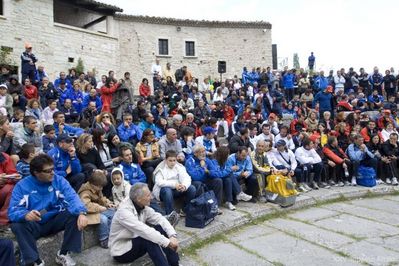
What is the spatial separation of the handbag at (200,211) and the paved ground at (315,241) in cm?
37

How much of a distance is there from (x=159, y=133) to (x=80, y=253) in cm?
445

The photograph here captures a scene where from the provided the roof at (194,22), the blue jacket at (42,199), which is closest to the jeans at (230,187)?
the blue jacket at (42,199)

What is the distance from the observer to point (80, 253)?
430 centimetres

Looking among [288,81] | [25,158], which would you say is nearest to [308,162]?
[25,158]

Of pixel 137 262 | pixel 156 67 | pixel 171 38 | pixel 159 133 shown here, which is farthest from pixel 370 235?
pixel 171 38

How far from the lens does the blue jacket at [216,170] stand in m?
6.11

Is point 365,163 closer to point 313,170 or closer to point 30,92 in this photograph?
point 313,170

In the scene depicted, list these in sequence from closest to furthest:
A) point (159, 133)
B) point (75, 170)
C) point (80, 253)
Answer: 1. point (80, 253)
2. point (75, 170)
3. point (159, 133)

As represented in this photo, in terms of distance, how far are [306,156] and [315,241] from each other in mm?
3195

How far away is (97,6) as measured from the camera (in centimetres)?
2233

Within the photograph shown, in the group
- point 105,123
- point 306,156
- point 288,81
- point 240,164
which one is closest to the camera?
point 240,164

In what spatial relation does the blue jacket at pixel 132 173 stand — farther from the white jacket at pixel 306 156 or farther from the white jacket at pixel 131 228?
the white jacket at pixel 306 156

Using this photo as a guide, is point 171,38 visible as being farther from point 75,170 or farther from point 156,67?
point 75,170

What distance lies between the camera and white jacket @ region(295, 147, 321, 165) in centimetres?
789
